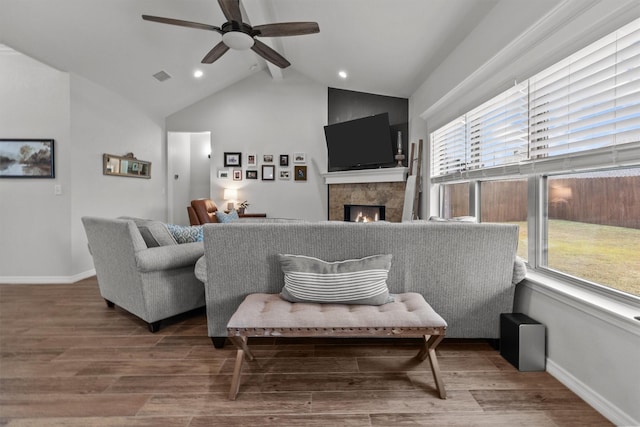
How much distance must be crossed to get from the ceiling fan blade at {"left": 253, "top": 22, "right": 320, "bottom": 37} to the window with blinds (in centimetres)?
178

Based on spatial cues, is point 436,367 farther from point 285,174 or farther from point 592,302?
point 285,174

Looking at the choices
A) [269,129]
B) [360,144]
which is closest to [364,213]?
[360,144]

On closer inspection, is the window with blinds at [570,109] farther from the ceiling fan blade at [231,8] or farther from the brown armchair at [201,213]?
the brown armchair at [201,213]

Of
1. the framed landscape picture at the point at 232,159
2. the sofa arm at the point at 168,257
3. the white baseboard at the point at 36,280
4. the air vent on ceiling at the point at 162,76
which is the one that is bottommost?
the white baseboard at the point at 36,280

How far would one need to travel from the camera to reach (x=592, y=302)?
1495 mm

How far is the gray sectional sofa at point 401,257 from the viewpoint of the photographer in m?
1.97

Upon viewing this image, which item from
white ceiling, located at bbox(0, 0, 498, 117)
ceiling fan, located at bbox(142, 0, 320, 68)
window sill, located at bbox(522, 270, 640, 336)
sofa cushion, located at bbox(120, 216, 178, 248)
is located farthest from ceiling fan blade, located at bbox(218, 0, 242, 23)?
window sill, located at bbox(522, 270, 640, 336)

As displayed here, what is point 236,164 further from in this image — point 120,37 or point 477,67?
point 477,67

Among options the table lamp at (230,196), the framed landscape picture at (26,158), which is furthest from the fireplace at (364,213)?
the framed landscape picture at (26,158)

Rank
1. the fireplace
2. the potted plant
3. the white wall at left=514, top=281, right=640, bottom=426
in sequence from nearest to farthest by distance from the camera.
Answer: the white wall at left=514, top=281, right=640, bottom=426, the fireplace, the potted plant

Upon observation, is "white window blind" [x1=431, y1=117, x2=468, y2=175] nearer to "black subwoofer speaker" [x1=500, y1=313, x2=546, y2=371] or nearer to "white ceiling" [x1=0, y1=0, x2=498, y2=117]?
"white ceiling" [x1=0, y1=0, x2=498, y2=117]

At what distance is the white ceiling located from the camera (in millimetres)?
2959

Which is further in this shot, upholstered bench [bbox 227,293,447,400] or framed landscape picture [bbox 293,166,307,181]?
framed landscape picture [bbox 293,166,307,181]

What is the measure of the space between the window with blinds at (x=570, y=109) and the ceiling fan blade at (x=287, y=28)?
178 cm
